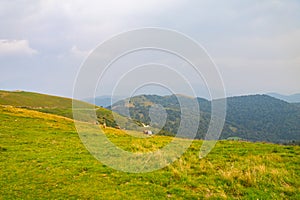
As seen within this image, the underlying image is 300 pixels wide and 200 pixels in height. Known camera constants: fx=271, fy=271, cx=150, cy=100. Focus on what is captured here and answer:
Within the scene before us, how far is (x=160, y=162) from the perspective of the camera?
Result: 17578 millimetres

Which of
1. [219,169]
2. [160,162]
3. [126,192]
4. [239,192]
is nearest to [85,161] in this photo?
[160,162]

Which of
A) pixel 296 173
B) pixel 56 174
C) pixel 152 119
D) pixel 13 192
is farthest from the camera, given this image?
pixel 152 119

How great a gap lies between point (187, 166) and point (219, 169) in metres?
1.95

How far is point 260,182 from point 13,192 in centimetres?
1234

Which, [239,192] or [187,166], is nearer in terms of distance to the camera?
[239,192]

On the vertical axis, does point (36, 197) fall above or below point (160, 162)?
below

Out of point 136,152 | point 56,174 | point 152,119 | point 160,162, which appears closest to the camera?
point 56,174

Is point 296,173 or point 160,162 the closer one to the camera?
point 296,173

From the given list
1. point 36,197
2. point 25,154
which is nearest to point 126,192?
point 36,197

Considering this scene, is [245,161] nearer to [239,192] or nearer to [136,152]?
[239,192]

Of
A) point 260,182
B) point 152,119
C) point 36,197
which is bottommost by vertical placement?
point 36,197

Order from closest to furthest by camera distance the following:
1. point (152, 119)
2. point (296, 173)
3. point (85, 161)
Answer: point (296, 173) < point (85, 161) < point (152, 119)

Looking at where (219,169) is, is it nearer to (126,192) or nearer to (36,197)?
(126,192)

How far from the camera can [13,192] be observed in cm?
1349
